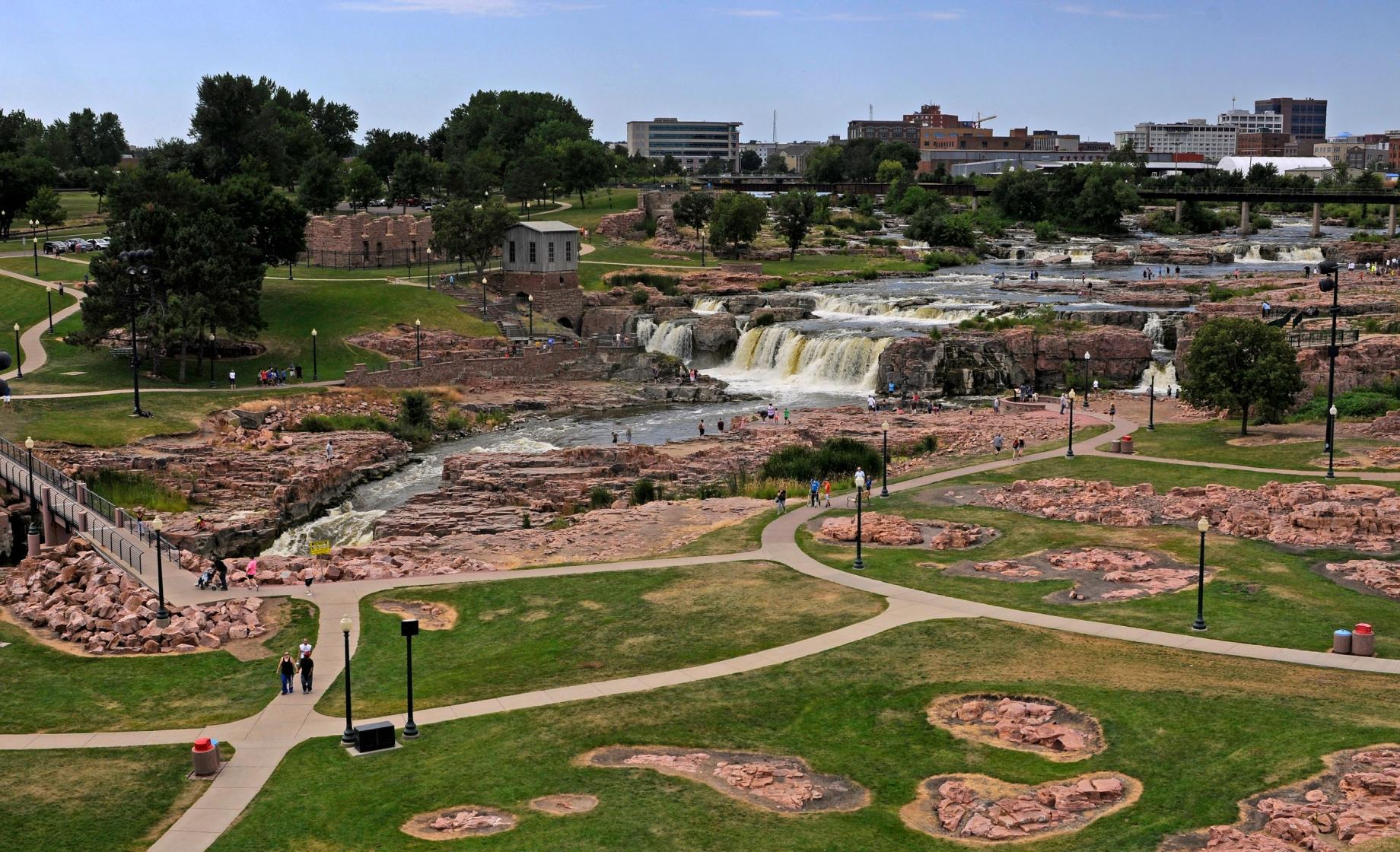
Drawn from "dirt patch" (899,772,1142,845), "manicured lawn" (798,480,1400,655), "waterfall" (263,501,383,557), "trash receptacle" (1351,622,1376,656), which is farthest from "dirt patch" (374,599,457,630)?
"trash receptacle" (1351,622,1376,656)

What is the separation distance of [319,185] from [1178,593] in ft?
325

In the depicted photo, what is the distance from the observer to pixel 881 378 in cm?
8912

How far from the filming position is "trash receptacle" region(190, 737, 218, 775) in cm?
3034

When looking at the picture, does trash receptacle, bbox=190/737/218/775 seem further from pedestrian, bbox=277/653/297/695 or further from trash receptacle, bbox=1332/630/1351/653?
trash receptacle, bbox=1332/630/1351/653

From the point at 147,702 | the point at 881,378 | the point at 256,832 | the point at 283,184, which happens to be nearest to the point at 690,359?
the point at 881,378

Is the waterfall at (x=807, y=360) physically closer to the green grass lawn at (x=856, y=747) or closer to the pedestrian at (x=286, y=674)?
the green grass lawn at (x=856, y=747)

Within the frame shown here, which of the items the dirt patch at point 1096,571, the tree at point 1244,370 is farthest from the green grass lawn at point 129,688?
the tree at point 1244,370

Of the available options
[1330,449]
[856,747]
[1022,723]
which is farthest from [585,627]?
[1330,449]

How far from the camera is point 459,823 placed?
2700cm

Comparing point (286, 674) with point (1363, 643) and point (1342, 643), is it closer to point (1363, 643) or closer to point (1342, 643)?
point (1342, 643)

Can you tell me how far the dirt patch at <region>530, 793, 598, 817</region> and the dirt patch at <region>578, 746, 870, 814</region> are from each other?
5.26 ft

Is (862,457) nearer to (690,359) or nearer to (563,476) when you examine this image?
(563,476)

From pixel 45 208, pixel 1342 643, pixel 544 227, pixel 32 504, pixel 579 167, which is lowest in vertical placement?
pixel 32 504

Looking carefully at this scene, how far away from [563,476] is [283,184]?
300 feet
